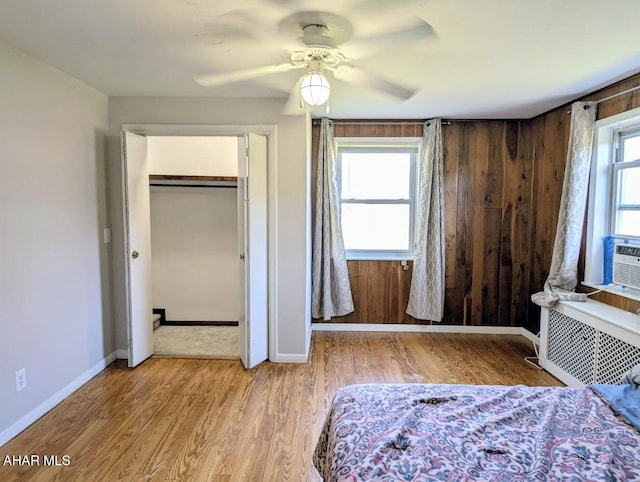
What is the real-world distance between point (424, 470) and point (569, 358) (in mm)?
2490

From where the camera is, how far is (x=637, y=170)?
2867 mm

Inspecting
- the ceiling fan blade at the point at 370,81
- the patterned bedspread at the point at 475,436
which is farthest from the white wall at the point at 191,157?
the patterned bedspread at the point at 475,436

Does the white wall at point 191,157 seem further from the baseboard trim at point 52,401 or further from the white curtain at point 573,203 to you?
the white curtain at point 573,203

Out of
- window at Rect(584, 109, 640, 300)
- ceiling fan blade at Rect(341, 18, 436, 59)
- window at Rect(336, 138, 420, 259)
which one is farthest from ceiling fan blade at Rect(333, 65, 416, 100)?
window at Rect(584, 109, 640, 300)

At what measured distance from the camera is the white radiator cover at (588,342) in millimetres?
2477

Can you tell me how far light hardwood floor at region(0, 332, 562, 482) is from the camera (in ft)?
6.72

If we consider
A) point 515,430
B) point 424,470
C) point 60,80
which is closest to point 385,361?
point 515,430

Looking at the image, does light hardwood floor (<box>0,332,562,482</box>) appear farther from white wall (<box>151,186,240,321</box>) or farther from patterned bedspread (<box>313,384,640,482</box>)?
white wall (<box>151,186,240,321</box>)

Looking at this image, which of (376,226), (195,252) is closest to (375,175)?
(376,226)

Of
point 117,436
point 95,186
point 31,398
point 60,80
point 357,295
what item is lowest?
point 117,436

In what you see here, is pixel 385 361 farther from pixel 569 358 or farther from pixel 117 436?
pixel 117 436

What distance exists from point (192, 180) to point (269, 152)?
4.22ft

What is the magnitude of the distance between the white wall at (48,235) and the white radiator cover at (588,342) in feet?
12.7

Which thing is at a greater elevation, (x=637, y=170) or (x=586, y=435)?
(x=637, y=170)
